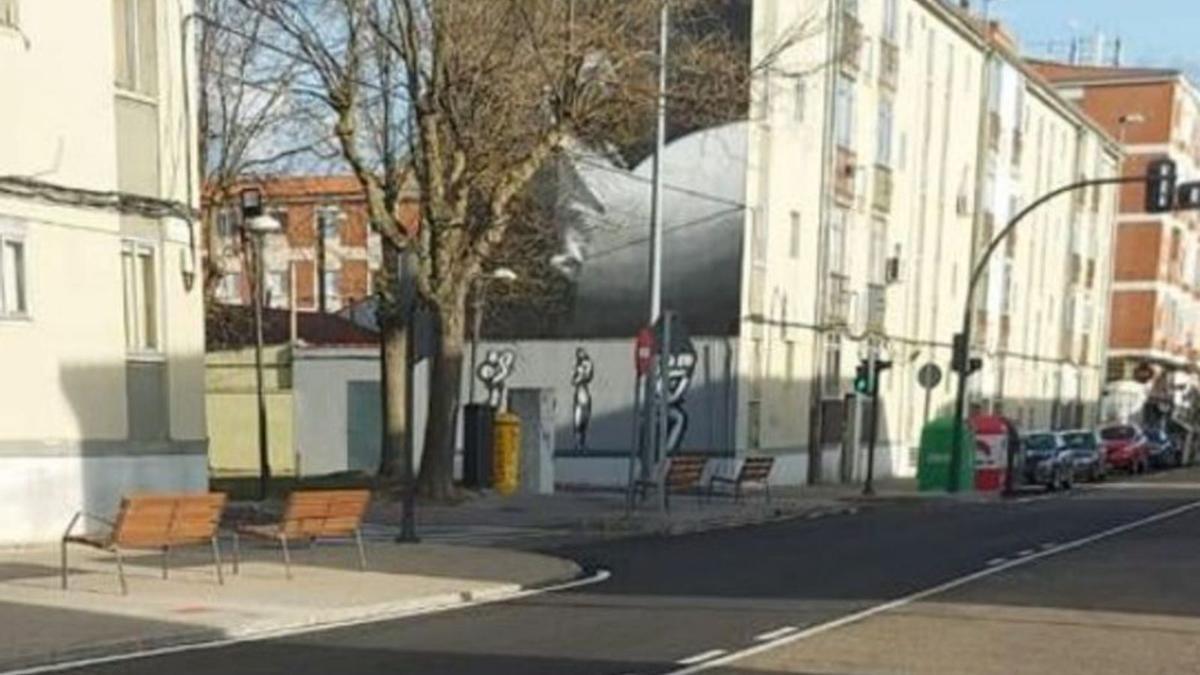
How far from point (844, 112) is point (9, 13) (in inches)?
1048

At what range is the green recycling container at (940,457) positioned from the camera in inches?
1464

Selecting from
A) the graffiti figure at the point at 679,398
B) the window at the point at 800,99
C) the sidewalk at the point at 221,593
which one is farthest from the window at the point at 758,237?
the sidewalk at the point at 221,593

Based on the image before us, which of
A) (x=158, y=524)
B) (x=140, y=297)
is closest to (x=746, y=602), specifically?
(x=158, y=524)

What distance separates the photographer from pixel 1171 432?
65.8 meters

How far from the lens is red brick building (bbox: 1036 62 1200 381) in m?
82.1

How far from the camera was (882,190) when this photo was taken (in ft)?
143

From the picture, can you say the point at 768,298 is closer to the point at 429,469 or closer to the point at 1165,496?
the point at 1165,496

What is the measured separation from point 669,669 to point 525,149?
15045 millimetres

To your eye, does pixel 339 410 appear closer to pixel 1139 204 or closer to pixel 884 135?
pixel 884 135

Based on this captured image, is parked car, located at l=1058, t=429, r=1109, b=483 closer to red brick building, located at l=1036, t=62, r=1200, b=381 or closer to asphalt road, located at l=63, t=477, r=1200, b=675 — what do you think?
asphalt road, located at l=63, t=477, r=1200, b=675

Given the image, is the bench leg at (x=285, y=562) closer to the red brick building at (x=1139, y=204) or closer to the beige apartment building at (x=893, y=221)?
the beige apartment building at (x=893, y=221)

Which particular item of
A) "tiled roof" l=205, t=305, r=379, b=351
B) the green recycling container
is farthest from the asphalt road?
"tiled roof" l=205, t=305, r=379, b=351

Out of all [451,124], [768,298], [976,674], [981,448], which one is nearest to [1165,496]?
[981,448]

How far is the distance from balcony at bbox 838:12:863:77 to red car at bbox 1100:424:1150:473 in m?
19.3
